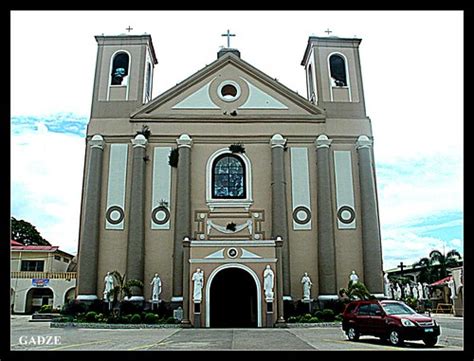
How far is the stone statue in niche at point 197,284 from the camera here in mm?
23156

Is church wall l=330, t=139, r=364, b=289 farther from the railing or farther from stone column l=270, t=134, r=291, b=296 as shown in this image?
the railing

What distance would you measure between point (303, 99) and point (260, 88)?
2.59 m

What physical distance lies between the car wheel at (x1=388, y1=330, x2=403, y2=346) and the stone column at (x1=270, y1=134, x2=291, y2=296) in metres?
12.2

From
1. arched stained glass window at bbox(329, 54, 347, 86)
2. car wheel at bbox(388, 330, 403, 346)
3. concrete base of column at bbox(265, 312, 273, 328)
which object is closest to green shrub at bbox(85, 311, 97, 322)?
concrete base of column at bbox(265, 312, 273, 328)

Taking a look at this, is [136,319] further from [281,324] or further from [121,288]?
[281,324]

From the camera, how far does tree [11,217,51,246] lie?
55406mm

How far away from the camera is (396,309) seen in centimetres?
1476

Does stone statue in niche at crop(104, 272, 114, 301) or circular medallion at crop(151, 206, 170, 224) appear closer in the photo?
stone statue in niche at crop(104, 272, 114, 301)

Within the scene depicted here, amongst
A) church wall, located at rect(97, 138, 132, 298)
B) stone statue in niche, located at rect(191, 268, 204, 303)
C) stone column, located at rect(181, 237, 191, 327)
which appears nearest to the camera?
stone statue in niche, located at rect(191, 268, 204, 303)

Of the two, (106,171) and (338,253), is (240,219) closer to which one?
(338,253)

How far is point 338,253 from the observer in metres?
27.6

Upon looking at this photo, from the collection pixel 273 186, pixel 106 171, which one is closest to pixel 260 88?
pixel 273 186
